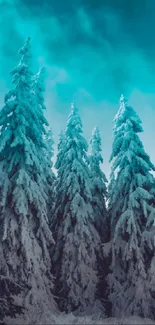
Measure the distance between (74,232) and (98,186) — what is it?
594 cm

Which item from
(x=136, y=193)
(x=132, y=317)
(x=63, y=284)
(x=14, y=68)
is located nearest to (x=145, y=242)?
(x=136, y=193)

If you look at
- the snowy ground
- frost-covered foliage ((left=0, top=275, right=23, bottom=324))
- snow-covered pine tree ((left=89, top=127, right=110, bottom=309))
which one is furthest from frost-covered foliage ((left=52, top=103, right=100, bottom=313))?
frost-covered foliage ((left=0, top=275, right=23, bottom=324))

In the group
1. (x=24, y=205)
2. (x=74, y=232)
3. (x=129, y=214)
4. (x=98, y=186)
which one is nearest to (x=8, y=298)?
(x=24, y=205)

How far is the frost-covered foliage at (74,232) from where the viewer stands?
16.6m

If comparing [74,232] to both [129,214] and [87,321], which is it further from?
[87,321]

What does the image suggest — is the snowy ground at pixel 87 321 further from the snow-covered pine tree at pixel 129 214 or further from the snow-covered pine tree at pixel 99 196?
the snow-covered pine tree at pixel 99 196

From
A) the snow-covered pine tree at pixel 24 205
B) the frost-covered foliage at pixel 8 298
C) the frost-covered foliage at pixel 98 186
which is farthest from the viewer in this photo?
the frost-covered foliage at pixel 98 186

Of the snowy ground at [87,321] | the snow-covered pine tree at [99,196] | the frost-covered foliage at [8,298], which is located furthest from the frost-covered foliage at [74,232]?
the frost-covered foliage at [8,298]

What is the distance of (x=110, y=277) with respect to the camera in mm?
16453

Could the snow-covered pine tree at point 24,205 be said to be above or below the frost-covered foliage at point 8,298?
above

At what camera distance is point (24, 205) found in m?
13.7

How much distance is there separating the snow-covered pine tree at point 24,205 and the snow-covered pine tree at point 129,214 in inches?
173

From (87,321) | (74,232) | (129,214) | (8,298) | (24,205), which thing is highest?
(24,205)

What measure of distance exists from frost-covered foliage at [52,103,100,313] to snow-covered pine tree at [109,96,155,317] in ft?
5.67
